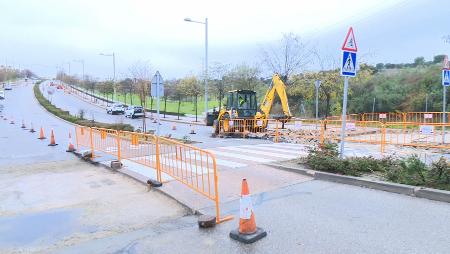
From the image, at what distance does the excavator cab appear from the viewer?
21.0 m

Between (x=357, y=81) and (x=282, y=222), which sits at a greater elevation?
(x=357, y=81)

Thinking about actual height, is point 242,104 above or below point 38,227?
above

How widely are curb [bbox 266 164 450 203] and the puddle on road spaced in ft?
16.5

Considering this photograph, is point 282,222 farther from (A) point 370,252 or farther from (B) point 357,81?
(B) point 357,81

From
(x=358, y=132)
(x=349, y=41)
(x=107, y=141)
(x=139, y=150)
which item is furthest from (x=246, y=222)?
(x=358, y=132)

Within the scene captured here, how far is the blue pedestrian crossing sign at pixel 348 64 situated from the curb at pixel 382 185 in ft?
8.01

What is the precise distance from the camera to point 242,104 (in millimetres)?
21188

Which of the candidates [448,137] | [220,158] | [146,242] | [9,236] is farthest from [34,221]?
[448,137]

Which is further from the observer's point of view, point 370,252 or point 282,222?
point 282,222

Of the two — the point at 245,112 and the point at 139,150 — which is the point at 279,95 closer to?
the point at 245,112

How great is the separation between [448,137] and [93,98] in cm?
8253

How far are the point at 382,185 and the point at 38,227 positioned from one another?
6.18 meters

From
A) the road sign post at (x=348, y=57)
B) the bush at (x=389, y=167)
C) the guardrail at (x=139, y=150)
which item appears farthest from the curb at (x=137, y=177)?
the road sign post at (x=348, y=57)

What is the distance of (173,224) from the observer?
5688 mm
